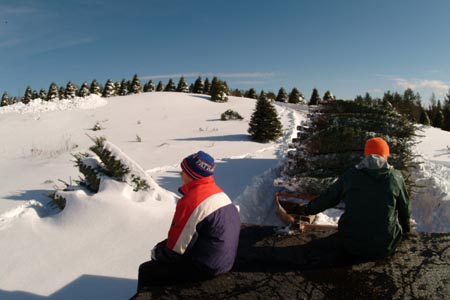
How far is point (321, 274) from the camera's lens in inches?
116

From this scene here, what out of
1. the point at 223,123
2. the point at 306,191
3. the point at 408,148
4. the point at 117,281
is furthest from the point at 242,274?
the point at 223,123

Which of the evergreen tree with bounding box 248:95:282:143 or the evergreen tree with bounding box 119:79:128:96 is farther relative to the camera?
the evergreen tree with bounding box 119:79:128:96

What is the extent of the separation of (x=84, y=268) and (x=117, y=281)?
0.49 m

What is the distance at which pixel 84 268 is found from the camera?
12.5 feet

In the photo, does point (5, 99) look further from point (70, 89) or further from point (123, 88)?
point (123, 88)

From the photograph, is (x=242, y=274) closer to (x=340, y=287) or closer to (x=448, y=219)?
(x=340, y=287)

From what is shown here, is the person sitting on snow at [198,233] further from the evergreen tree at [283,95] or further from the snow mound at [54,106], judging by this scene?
the evergreen tree at [283,95]

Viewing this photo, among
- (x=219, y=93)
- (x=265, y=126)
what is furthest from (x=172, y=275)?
(x=219, y=93)

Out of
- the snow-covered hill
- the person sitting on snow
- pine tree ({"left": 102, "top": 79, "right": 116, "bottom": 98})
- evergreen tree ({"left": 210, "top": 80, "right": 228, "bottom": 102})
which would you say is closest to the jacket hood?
the person sitting on snow

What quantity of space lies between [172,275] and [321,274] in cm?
139

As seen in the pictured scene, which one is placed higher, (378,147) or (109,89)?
(378,147)

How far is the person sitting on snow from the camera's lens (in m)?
2.60

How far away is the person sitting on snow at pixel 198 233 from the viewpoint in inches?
102

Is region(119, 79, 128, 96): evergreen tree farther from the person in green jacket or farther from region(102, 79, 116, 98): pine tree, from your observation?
the person in green jacket
